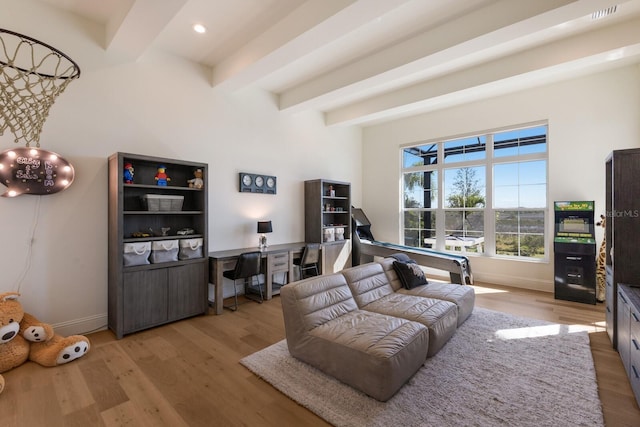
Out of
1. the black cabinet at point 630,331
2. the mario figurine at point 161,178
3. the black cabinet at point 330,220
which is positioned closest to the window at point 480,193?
the black cabinet at point 330,220

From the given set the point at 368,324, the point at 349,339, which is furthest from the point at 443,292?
the point at 349,339

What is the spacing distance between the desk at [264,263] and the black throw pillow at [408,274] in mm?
1793

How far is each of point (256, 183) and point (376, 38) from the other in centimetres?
282

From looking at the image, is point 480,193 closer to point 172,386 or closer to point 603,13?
point 603,13

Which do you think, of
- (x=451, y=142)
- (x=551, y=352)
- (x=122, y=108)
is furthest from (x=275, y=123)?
(x=551, y=352)

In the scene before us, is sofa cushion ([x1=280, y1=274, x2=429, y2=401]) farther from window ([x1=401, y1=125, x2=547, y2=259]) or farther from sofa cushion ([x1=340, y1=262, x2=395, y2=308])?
window ([x1=401, y1=125, x2=547, y2=259])

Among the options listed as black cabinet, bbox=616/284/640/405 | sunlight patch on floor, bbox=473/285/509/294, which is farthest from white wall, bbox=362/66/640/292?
black cabinet, bbox=616/284/640/405

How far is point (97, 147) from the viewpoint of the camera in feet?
11.2

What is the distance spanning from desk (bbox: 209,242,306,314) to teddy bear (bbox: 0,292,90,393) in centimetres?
145

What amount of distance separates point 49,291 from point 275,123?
3957 mm

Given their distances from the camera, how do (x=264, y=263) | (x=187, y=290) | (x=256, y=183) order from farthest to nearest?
(x=256, y=183) < (x=264, y=263) < (x=187, y=290)

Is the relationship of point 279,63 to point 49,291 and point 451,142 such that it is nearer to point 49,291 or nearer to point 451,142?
point 49,291

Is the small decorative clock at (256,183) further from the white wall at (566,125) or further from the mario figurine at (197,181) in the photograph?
the white wall at (566,125)

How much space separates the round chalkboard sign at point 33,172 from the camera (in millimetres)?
2832
